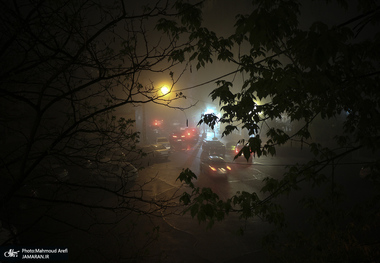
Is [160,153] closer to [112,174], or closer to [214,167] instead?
[214,167]

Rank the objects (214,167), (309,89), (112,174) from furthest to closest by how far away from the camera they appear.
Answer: (214,167) < (112,174) < (309,89)

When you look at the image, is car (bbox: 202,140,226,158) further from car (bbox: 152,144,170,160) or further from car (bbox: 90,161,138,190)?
car (bbox: 90,161,138,190)

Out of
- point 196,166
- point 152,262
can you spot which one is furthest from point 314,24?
point 196,166

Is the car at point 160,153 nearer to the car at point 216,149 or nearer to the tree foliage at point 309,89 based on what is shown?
the car at point 216,149

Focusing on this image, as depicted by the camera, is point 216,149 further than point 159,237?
Yes

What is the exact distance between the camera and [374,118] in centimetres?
273

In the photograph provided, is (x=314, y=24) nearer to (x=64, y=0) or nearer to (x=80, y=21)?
(x=80, y=21)

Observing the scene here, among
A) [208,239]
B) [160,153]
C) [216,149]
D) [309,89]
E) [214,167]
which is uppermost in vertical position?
[309,89]

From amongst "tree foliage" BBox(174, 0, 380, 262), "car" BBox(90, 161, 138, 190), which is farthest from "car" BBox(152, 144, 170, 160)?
"tree foliage" BBox(174, 0, 380, 262)

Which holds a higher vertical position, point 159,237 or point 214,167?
point 214,167

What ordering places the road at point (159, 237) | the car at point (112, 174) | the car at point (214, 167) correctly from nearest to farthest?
the car at point (112, 174) < the road at point (159, 237) < the car at point (214, 167)

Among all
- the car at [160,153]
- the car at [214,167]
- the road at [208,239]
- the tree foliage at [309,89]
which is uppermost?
the tree foliage at [309,89]

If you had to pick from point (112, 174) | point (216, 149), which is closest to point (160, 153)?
point (216, 149)

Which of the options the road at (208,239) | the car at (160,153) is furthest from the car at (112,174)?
the car at (160,153)
